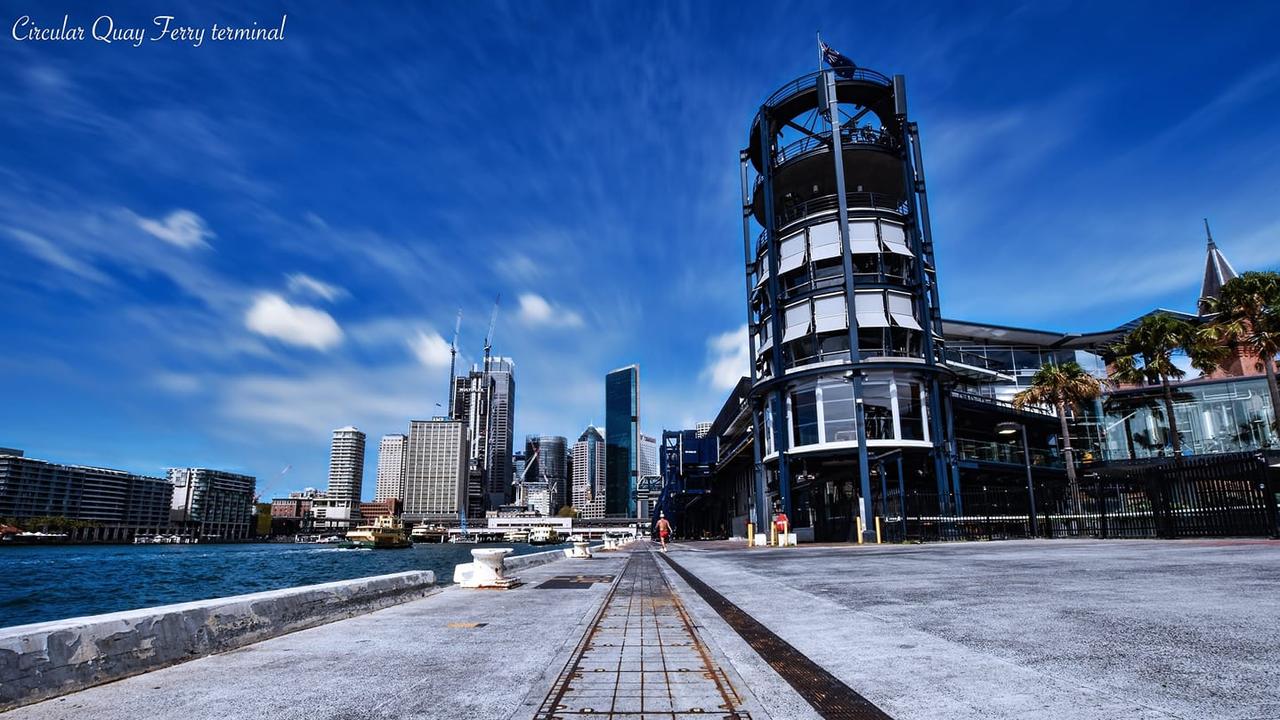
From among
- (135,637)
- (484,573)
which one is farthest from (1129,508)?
(135,637)

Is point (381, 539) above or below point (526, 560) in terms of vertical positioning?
below

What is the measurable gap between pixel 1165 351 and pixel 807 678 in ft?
156

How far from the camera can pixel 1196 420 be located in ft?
151

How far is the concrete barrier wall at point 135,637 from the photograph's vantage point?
4371mm

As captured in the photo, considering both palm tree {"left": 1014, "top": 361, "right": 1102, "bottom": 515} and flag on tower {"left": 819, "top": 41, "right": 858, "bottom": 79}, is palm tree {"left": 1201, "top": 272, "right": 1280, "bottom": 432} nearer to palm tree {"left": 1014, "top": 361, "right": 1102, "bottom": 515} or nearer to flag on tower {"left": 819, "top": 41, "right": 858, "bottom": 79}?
palm tree {"left": 1014, "top": 361, "right": 1102, "bottom": 515}

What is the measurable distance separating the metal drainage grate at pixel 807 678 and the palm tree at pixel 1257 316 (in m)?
42.3

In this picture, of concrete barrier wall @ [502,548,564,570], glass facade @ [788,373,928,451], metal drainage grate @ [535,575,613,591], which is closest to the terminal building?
glass facade @ [788,373,928,451]

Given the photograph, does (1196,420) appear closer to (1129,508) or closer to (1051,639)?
(1129,508)

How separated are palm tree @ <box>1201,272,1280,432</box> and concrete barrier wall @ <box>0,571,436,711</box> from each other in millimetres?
45766

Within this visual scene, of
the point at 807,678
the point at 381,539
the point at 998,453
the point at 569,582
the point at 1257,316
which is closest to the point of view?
the point at 807,678

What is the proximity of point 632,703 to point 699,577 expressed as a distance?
37.0 feet

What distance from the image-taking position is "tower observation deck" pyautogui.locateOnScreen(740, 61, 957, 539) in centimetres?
4091

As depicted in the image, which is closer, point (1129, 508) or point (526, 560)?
point (526, 560)

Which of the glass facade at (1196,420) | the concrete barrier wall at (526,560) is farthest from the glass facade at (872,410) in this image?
the concrete barrier wall at (526,560)
